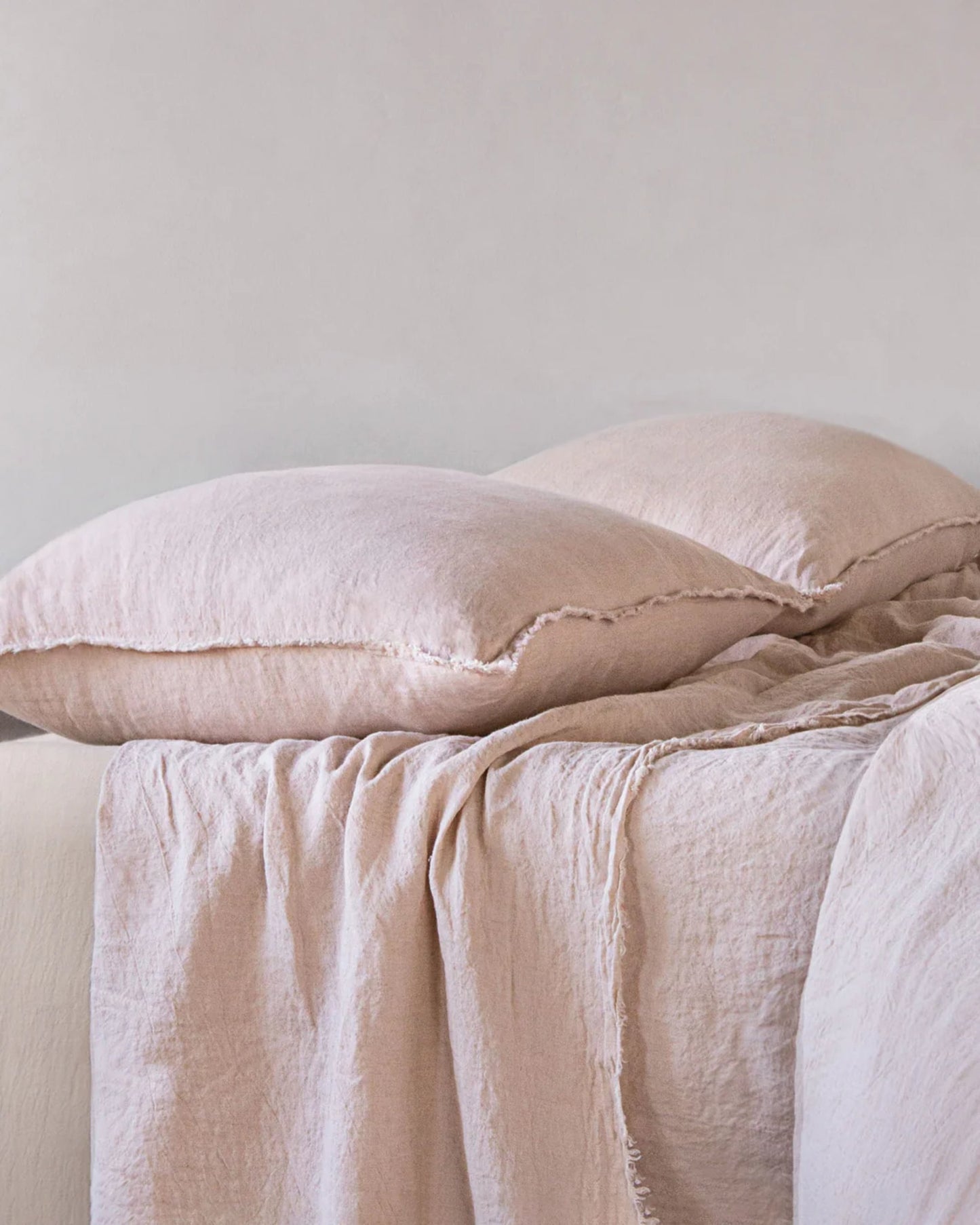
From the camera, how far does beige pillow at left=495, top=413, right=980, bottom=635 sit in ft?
4.03

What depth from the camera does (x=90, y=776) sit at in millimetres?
841

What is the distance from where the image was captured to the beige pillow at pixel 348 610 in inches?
30.8

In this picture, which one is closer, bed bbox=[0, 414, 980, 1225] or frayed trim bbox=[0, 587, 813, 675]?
bed bbox=[0, 414, 980, 1225]

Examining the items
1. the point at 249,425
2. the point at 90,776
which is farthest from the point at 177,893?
the point at 249,425

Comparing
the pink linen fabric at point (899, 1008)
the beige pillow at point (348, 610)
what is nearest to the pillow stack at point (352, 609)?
the beige pillow at point (348, 610)

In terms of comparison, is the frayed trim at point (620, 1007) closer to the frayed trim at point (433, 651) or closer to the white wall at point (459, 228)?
the frayed trim at point (433, 651)

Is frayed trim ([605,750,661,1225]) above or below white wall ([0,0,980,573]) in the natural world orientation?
below

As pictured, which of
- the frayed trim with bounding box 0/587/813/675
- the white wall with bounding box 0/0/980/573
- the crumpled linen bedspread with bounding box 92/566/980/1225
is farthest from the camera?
the white wall with bounding box 0/0/980/573

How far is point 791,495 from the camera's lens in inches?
50.7

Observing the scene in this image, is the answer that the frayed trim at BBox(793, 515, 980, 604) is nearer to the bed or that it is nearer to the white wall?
the bed

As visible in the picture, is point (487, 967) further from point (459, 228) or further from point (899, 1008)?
point (459, 228)

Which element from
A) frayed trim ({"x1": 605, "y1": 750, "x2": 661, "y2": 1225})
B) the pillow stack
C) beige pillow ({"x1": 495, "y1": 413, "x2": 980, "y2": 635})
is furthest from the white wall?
frayed trim ({"x1": 605, "y1": 750, "x2": 661, "y2": 1225})

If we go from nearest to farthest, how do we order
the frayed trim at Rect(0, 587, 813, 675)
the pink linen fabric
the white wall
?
the pink linen fabric, the frayed trim at Rect(0, 587, 813, 675), the white wall

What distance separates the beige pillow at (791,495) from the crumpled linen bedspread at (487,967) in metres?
0.44
